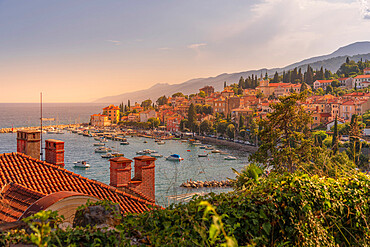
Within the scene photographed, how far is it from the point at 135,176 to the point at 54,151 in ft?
5.77

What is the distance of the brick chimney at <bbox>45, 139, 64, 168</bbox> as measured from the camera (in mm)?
6066

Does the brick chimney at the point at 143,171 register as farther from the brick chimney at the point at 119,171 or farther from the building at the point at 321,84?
the building at the point at 321,84

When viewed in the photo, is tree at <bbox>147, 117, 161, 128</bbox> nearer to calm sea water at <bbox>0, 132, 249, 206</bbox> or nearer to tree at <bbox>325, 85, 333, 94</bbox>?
calm sea water at <bbox>0, 132, 249, 206</bbox>

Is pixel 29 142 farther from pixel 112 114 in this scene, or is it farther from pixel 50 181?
pixel 112 114

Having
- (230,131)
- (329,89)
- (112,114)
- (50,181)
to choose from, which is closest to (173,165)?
(230,131)

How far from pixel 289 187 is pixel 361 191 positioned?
0.75m

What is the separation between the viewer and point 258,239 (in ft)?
6.15

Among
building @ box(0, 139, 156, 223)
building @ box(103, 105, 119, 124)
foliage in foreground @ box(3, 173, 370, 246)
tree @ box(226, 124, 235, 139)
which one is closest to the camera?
foliage in foreground @ box(3, 173, 370, 246)

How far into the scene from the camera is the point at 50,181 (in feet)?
16.6

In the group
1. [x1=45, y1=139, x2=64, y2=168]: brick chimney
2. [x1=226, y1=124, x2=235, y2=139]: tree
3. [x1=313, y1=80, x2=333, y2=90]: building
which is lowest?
[x1=226, y1=124, x2=235, y2=139]: tree

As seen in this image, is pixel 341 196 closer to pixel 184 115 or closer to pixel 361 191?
pixel 361 191

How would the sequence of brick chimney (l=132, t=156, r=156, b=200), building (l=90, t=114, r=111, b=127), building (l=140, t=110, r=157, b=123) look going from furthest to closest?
building (l=90, t=114, r=111, b=127) → building (l=140, t=110, r=157, b=123) → brick chimney (l=132, t=156, r=156, b=200)

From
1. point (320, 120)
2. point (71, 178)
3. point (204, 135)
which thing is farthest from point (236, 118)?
point (71, 178)

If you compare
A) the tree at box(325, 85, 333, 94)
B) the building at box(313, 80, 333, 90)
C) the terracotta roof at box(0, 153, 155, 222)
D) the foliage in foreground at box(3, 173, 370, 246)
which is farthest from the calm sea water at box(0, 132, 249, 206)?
the building at box(313, 80, 333, 90)
